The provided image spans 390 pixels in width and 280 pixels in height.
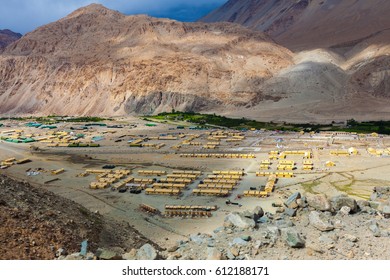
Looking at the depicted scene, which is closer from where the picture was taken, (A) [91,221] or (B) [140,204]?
(A) [91,221]

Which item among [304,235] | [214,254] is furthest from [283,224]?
[214,254]

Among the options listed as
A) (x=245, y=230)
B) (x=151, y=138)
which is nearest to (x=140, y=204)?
(x=245, y=230)

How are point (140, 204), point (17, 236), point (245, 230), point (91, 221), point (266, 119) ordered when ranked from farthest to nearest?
1. point (266, 119)
2. point (140, 204)
3. point (91, 221)
4. point (245, 230)
5. point (17, 236)

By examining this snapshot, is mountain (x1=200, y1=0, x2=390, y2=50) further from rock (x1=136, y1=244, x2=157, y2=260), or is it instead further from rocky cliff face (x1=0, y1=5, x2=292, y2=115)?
rock (x1=136, y1=244, x2=157, y2=260)

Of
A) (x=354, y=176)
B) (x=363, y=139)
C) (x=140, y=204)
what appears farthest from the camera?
(x=363, y=139)

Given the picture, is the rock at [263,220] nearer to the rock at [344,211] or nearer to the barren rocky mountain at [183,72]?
the rock at [344,211]

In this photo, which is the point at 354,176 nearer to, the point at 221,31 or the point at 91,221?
the point at 91,221

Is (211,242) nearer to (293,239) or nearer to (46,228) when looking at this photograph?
(293,239)
